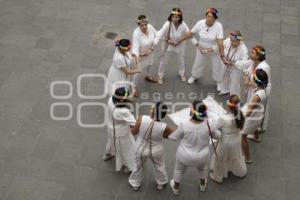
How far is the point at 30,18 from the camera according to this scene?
34.8 feet

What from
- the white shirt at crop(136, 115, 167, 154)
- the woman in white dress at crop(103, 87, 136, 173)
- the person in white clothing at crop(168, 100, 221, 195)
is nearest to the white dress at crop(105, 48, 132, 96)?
the woman in white dress at crop(103, 87, 136, 173)

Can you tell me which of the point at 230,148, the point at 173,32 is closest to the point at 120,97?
the point at 230,148

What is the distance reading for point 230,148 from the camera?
Result: 6.52 metres

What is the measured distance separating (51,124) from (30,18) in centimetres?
381

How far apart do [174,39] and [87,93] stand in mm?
2061

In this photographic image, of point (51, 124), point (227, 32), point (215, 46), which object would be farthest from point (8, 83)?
point (227, 32)

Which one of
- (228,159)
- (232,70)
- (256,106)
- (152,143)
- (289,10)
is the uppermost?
(289,10)

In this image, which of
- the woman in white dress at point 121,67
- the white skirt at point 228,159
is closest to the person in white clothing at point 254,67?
the white skirt at point 228,159

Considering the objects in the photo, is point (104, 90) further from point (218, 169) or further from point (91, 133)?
point (218, 169)

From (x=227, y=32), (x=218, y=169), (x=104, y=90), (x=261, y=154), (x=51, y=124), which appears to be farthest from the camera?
(x=227, y=32)

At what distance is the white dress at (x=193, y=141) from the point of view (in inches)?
230

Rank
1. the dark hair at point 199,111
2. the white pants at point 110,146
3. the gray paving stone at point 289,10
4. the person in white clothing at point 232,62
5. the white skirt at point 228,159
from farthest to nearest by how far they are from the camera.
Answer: the gray paving stone at point 289,10
the person in white clothing at point 232,62
the white pants at point 110,146
the white skirt at point 228,159
the dark hair at point 199,111

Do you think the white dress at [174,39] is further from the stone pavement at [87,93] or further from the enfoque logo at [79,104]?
the enfoque logo at [79,104]

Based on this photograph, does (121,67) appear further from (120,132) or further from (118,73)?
(120,132)
